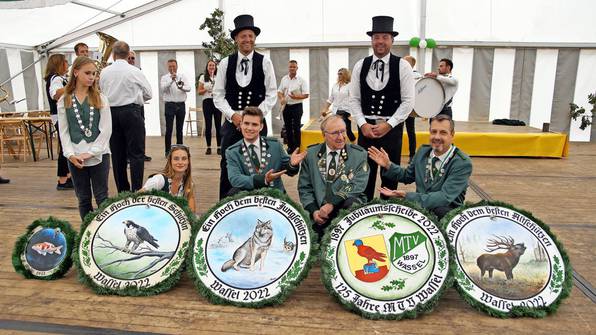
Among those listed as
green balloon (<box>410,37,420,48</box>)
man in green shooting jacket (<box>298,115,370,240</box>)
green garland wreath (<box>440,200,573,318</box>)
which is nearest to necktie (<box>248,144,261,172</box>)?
man in green shooting jacket (<box>298,115,370,240</box>)

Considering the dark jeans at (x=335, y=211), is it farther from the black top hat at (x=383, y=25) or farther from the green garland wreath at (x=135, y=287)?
the black top hat at (x=383, y=25)

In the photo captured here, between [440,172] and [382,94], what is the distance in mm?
907

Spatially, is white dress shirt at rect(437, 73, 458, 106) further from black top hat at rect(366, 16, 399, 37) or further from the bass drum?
black top hat at rect(366, 16, 399, 37)

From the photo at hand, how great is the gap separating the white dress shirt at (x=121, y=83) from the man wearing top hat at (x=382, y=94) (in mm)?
2076

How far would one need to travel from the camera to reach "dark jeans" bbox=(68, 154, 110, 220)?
10.9 ft

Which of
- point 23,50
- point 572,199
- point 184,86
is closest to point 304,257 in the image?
point 572,199

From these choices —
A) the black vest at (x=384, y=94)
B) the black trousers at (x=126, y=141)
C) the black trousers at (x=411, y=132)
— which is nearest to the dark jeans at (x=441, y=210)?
the black vest at (x=384, y=94)

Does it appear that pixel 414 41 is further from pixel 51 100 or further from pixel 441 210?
pixel 441 210

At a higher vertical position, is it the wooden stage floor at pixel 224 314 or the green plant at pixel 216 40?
the green plant at pixel 216 40

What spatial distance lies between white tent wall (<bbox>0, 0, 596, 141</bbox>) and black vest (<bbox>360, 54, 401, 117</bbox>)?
6772 mm

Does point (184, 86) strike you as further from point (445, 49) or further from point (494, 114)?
point (494, 114)

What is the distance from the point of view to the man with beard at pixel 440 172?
112 inches

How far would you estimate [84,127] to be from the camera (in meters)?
3.28

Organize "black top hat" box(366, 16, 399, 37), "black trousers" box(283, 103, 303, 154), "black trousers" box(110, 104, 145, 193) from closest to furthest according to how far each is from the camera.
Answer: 1. "black top hat" box(366, 16, 399, 37)
2. "black trousers" box(110, 104, 145, 193)
3. "black trousers" box(283, 103, 303, 154)
